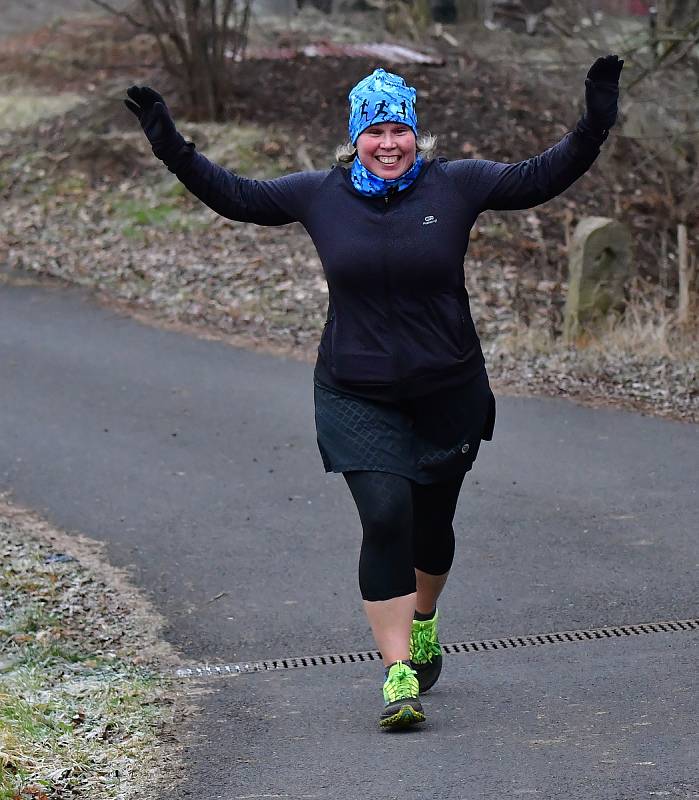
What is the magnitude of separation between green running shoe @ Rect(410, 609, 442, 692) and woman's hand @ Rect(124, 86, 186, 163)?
183 cm

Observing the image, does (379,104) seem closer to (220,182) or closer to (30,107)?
(220,182)

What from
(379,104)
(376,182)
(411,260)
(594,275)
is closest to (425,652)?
(411,260)

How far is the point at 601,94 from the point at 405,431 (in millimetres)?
1225

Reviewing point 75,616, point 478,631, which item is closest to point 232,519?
point 75,616

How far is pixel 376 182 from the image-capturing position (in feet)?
14.9

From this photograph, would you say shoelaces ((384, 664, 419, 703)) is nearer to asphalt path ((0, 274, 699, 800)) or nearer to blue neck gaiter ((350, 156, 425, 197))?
asphalt path ((0, 274, 699, 800))

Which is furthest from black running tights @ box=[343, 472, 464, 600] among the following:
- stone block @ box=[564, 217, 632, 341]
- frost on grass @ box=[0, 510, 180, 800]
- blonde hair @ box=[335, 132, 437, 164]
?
stone block @ box=[564, 217, 632, 341]

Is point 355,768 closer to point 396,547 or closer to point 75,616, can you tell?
point 396,547

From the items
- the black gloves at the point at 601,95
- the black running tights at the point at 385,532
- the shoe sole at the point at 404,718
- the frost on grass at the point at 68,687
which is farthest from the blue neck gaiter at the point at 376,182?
the frost on grass at the point at 68,687

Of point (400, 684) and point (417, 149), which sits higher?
point (417, 149)

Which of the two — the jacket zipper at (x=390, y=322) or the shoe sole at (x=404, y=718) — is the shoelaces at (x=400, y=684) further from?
the jacket zipper at (x=390, y=322)

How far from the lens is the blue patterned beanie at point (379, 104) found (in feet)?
14.9

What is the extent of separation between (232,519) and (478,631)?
212 centimetres

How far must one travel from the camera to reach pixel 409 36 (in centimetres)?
2244
